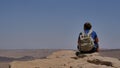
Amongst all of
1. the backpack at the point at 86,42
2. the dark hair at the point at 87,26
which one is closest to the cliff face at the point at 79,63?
the backpack at the point at 86,42

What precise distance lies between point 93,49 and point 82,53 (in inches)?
14.8

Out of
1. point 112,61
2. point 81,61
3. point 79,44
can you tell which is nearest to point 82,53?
point 79,44

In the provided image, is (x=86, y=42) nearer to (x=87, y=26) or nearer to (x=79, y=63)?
(x=87, y=26)

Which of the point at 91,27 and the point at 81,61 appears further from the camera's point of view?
the point at 91,27

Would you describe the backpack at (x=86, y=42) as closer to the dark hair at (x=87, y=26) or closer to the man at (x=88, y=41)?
the man at (x=88, y=41)

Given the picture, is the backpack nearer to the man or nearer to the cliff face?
the man

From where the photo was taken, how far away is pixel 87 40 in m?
11.0

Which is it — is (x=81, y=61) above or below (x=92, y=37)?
below

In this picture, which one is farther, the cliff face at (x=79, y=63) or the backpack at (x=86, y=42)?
the backpack at (x=86, y=42)

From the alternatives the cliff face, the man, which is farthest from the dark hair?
the cliff face

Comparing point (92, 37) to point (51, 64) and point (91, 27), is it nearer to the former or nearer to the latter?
point (91, 27)

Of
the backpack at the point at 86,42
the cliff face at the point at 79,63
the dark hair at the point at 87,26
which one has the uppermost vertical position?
the dark hair at the point at 87,26

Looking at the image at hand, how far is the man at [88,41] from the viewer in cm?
1102

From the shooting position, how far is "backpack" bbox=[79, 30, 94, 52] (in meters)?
11.0
